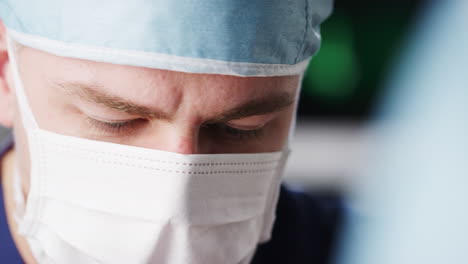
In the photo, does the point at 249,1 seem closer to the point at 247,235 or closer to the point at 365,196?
the point at 247,235

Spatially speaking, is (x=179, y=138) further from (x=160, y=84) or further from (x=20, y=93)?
(x=20, y=93)

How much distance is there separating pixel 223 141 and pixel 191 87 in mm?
186

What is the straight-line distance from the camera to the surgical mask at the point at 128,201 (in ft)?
3.64

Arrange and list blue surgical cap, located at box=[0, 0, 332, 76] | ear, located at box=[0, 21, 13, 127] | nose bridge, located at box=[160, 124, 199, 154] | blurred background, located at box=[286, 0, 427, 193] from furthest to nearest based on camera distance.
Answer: blurred background, located at box=[286, 0, 427, 193] → ear, located at box=[0, 21, 13, 127] → nose bridge, located at box=[160, 124, 199, 154] → blue surgical cap, located at box=[0, 0, 332, 76]

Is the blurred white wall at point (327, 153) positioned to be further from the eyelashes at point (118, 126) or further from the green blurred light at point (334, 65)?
the eyelashes at point (118, 126)

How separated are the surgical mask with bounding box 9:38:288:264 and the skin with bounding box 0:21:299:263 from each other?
27 millimetres

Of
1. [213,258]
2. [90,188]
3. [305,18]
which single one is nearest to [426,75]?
[305,18]

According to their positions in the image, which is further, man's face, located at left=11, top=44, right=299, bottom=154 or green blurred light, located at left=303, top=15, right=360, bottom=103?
green blurred light, located at left=303, top=15, right=360, bottom=103

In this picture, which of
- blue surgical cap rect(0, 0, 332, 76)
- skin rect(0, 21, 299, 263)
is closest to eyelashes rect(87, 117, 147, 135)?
skin rect(0, 21, 299, 263)

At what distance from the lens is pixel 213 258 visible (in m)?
1.21

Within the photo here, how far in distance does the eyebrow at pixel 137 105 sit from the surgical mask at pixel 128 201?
0.08 m

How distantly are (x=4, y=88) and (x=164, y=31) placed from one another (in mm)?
530

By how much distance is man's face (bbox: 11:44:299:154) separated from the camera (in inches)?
41.2

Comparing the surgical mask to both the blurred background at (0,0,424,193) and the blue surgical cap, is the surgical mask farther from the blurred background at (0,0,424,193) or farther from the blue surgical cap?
the blurred background at (0,0,424,193)
